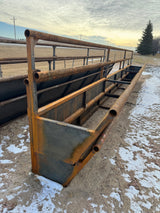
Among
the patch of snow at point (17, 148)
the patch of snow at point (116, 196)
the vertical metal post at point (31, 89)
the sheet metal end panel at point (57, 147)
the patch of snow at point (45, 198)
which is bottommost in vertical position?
the patch of snow at point (116, 196)

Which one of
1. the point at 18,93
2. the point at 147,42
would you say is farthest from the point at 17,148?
the point at 147,42

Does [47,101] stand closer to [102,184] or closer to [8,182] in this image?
[8,182]

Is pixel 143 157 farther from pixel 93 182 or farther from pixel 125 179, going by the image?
pixel 93 182

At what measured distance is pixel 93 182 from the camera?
71.9 inches

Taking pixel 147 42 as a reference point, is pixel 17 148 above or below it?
below

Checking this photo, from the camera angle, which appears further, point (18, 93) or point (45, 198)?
point (18, 93)

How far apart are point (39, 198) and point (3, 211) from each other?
36 cm

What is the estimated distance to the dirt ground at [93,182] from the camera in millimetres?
1536

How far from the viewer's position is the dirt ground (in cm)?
154

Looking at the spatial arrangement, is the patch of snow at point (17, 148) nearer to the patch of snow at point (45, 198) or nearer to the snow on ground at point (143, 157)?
the patch of snow at point (45, 198)

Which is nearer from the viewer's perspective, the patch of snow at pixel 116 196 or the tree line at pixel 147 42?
the patch of snow at pixel 116 196

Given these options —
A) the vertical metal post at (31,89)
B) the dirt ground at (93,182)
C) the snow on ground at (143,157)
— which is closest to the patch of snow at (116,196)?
the dirt ground at (93,182)

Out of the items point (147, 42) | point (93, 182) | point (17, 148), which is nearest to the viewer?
point (93, 182)

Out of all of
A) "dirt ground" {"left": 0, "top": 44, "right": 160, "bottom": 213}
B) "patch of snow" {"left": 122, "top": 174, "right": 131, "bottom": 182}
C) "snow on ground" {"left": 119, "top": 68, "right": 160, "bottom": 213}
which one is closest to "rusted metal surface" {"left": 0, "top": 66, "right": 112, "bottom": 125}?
"dirt ground" {"left": 0, "top": 44, "right": 160, "bottom": 213}
